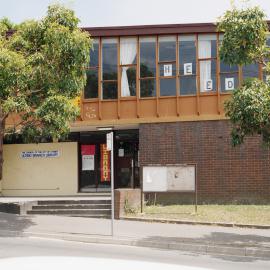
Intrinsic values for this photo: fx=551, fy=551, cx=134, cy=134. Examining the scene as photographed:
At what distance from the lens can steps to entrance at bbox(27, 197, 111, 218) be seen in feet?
60.6

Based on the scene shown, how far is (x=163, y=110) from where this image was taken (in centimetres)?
2177

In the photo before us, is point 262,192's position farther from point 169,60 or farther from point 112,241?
point 112,241

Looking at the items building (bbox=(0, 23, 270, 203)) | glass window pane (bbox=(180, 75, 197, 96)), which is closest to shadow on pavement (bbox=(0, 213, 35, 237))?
building (bbox=(0, 23, 270, 203))

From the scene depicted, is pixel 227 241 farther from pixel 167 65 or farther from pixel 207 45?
pixel 207 45

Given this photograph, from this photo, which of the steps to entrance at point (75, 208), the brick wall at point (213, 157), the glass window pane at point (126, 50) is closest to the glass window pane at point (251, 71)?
the brick wall at point (213, 157)

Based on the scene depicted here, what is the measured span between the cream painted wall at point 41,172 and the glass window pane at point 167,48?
5641mm

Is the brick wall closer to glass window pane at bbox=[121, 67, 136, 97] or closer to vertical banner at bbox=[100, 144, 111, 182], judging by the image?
glass window pane at bbox=[121, 67, 136, 97]

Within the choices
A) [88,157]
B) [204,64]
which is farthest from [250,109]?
[88,157]

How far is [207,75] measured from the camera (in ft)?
Answer: 71.2

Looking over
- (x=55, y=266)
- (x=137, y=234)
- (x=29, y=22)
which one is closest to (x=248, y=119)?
(x=137, y=234)

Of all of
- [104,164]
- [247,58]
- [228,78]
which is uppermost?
[228,78]

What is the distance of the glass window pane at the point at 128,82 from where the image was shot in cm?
2219

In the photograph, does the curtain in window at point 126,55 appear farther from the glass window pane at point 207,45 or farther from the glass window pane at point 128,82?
the glass window pane at point 207,45

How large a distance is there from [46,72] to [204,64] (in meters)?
7.91
